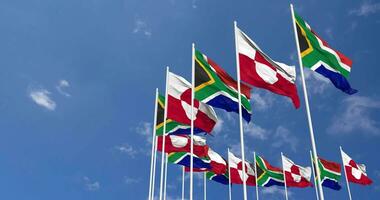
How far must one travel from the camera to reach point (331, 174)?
35.2 m

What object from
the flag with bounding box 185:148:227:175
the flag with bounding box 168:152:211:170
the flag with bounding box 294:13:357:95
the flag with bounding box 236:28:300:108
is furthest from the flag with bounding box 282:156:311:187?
the flag with bounding box 236:28:300:108

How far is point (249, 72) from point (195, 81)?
3.65 meters

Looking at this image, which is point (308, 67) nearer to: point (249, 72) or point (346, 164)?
point (249, 72)

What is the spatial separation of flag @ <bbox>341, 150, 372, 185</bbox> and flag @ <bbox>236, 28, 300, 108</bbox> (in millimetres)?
21944

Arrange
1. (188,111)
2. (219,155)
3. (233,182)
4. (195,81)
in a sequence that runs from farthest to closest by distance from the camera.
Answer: (233,182)
(219,155)
(188,111)
(195,81)

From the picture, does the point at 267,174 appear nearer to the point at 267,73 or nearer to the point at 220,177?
the point at 220,177

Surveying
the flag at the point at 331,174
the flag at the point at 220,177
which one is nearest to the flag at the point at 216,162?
the flag at the point at 220,177

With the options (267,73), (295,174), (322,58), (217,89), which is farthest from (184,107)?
(295,174)

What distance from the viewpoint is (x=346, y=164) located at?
34750mm

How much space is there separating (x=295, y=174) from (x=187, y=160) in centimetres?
1355

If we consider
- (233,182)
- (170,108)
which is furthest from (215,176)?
(170,108)

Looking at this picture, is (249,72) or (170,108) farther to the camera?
(170,108)

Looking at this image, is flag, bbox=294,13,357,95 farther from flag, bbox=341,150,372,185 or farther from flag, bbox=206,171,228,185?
flag, bbox=341,150,372,185

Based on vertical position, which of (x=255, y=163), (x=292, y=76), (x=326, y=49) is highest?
(x=255, y=163)
